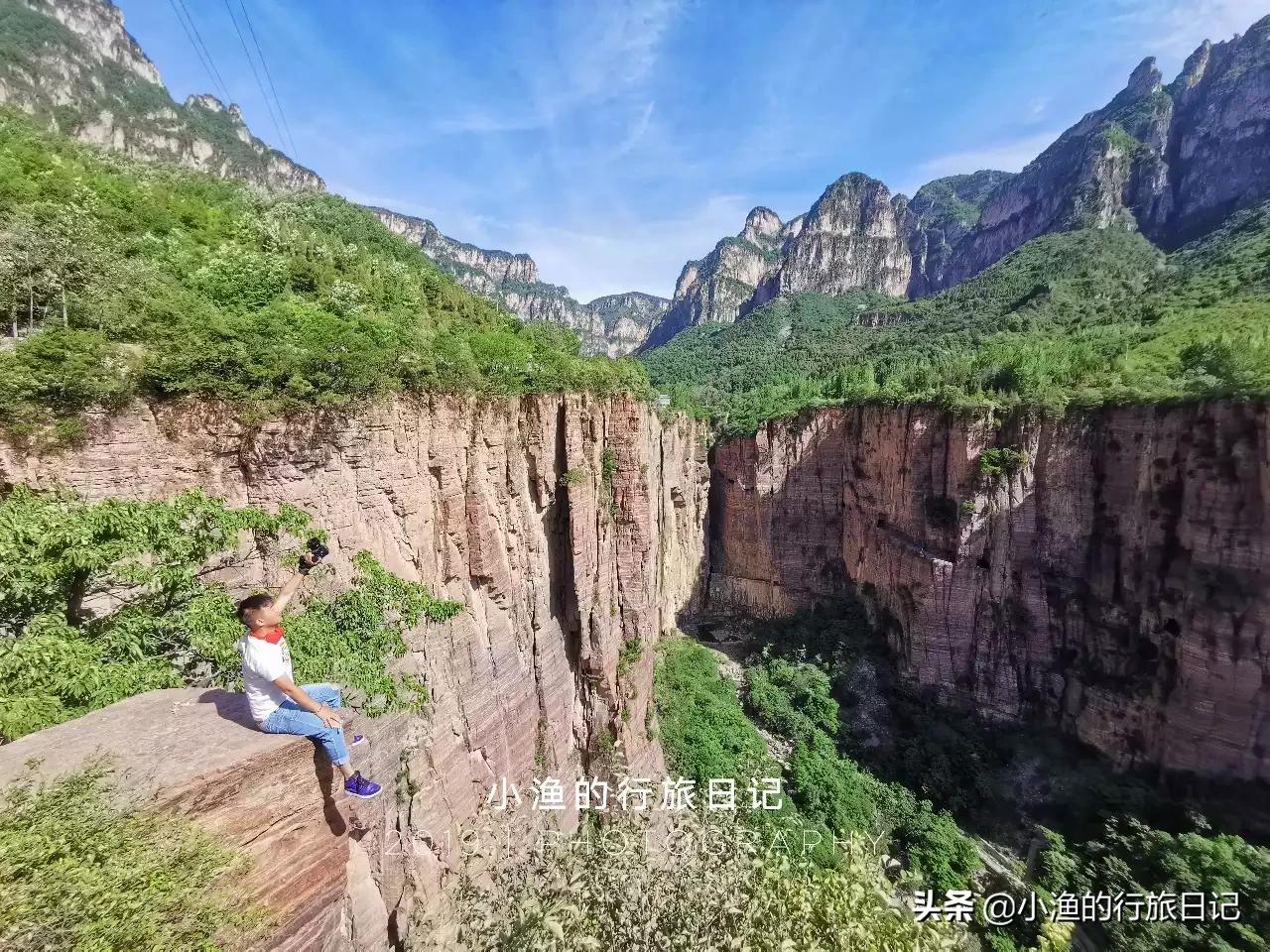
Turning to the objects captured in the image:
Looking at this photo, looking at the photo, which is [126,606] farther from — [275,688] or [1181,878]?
[1181,878]

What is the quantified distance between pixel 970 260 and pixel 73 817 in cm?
11601

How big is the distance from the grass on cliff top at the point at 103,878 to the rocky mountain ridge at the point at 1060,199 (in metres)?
77.7

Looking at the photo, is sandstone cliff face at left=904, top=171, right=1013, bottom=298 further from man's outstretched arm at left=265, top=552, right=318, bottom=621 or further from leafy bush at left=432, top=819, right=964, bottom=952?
man's outstretched arm at left=265, top=552, right=318, bottom=621

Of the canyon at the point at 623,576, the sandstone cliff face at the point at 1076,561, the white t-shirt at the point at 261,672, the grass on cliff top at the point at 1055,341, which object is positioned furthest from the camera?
the grass on cliff top at the point at 1055,341

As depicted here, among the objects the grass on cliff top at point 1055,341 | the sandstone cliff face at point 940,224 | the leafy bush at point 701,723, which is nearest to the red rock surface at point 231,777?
the leafy bush at point 701,723

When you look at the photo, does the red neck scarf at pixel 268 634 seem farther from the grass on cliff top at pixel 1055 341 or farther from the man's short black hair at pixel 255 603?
the grass on cliff top at pixel 1055 341

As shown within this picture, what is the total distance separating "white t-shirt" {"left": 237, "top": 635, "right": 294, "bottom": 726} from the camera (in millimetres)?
4445

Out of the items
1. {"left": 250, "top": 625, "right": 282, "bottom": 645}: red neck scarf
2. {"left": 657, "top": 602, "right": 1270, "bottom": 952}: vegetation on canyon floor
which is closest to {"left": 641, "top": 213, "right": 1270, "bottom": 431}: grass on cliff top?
{"left": 657, "top": 602, "right": 1270, "bottom": 952}: vegetation on canyon floor

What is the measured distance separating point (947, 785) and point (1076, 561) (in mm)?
10325

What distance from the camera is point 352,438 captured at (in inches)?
380

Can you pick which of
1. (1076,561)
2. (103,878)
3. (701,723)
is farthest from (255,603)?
(1076,561)

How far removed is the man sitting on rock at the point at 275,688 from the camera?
14.6 feet

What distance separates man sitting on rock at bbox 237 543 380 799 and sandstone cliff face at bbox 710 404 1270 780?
2426 centimetres

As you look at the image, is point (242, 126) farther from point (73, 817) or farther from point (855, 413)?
point (73, 817)
